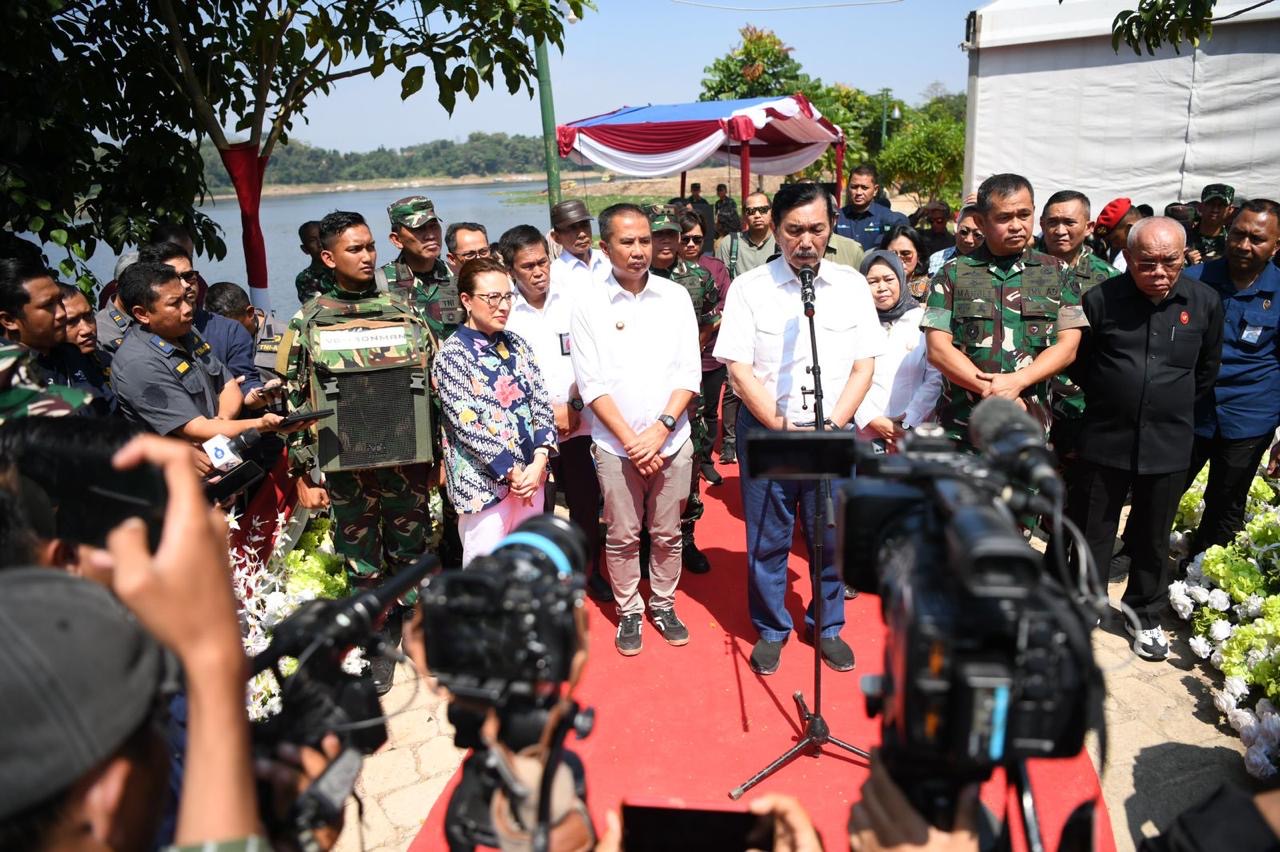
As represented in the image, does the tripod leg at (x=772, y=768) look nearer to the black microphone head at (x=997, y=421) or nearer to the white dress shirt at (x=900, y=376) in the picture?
the white dress shirt at (x=900, y=376)

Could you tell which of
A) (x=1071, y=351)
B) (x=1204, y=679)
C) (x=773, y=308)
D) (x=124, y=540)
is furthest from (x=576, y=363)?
(x=1204, y=679)

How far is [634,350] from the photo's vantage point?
369 cm

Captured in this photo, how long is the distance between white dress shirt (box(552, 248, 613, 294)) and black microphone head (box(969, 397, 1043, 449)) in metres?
3.69

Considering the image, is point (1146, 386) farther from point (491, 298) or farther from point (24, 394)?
point (24, 394)

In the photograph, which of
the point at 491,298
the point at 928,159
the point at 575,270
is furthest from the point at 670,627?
the point at 928,159

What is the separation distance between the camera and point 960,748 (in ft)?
3.65

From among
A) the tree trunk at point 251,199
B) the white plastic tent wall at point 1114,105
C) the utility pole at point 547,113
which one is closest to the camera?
the tree trunk at point 251,199

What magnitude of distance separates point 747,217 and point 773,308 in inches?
142

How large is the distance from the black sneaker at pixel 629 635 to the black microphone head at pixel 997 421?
2639mm

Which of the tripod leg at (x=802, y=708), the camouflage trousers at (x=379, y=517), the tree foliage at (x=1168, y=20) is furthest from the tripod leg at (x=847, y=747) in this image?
the tree foliage at (x=1168, y=20)

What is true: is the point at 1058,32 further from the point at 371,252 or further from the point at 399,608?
the point at 399,608

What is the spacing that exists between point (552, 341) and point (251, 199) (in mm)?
2653

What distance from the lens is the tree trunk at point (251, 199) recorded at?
5348mm

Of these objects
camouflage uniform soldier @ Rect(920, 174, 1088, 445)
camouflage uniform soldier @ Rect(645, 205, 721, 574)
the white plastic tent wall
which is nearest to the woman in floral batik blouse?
camouflage uniform soldier @ Rect(645, 205, 721, 574)
